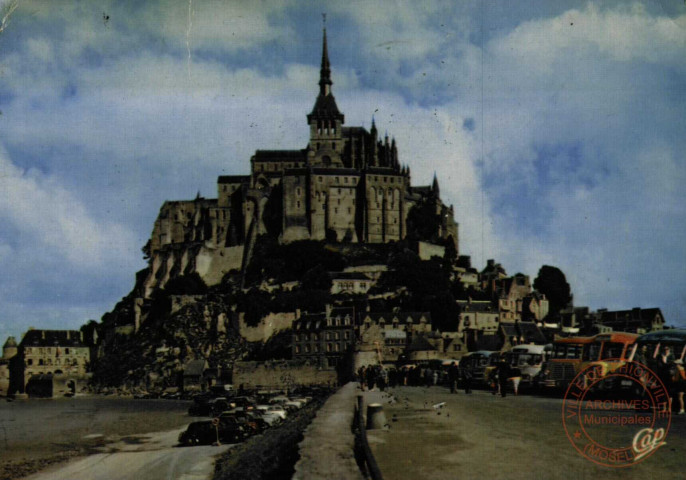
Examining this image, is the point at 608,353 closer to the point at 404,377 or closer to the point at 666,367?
the point at 666,367

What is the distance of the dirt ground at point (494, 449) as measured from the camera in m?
10.9

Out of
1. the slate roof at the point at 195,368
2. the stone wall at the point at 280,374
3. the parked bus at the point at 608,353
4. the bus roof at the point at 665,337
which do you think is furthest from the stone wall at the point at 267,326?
the bus roof at the point at 665,337

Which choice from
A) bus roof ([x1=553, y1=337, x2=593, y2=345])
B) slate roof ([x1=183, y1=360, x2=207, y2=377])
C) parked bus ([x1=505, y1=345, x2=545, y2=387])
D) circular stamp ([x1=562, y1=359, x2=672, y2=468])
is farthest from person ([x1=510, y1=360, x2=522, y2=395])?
slate roof ([x1=183, y1=360, x2=207, y2=377])

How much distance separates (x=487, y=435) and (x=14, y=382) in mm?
114315

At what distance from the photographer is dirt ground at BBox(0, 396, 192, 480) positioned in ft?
107

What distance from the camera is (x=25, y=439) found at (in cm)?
4225

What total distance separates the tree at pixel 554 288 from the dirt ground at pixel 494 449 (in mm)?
91859

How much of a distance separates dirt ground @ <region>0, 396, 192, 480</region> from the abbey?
39048mm

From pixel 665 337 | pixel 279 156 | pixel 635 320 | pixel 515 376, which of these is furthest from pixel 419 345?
pixel 665 337

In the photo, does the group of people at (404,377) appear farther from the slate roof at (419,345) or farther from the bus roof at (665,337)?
the slate roof at (419,345)

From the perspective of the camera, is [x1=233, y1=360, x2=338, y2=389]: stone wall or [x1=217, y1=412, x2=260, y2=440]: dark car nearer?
[x1=217, y1=412, x2=260, y2=440]: dark car

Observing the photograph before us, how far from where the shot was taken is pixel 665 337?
22031 millimetres

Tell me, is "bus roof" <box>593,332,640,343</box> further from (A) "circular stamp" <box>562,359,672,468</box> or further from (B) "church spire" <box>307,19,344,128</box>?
(B) "church spire" <box>307,19,344,128</box>

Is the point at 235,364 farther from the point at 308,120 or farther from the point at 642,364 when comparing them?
the point at 642,364
